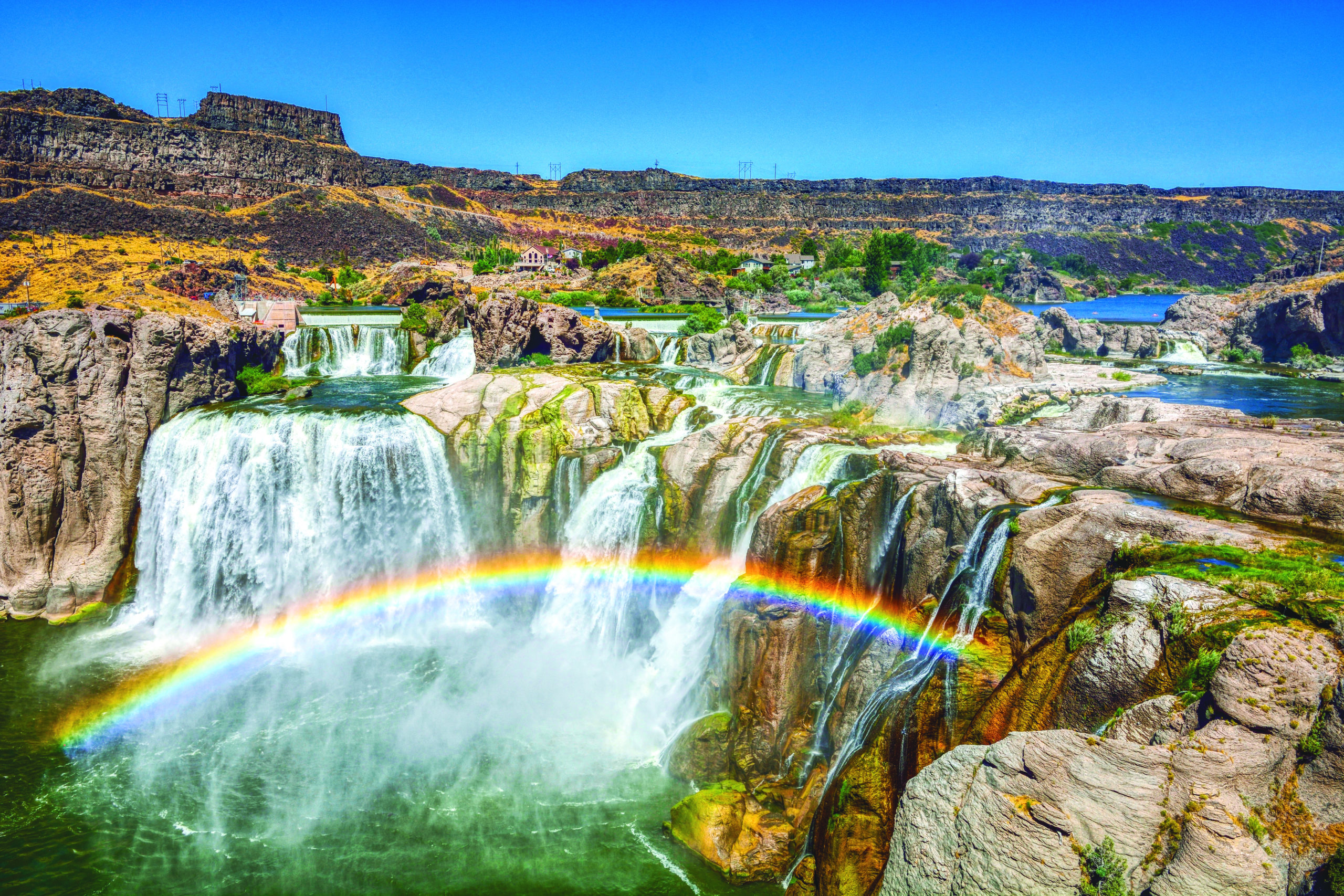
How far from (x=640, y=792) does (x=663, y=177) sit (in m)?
195

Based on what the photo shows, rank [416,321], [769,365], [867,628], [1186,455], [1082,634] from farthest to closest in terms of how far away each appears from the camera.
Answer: [416,321] → [769,365] → [867,628] → [1186,455] → [1082,634]

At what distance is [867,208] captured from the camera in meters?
172

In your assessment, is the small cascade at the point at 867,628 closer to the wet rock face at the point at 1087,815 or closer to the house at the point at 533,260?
the wet rock face at the point at 1087,815

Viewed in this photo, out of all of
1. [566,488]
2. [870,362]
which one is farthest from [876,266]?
[566,488]

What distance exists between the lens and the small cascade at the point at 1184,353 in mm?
35125

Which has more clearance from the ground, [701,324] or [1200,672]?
[701,324]

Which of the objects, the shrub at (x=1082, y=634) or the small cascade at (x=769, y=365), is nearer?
the shrub at (x=1082, y=634)

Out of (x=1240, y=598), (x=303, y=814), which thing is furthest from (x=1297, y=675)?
(x=303, y=814)

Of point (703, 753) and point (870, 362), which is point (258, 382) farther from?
point (870, 362)

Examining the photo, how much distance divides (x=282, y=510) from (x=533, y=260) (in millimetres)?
79361

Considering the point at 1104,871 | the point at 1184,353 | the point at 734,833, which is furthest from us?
the point at 1184,353

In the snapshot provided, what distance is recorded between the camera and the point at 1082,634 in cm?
899

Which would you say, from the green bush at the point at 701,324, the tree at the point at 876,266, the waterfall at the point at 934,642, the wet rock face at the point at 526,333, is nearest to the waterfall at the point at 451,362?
the wet rock face at the point at 526,333

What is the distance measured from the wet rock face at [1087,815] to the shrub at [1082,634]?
1607 mm
